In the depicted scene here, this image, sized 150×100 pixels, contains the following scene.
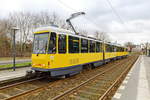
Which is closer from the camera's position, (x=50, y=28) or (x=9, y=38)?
(x=50, y=28)

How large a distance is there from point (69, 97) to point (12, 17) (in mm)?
34650

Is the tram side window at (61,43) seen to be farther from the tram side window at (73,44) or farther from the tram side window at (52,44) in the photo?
the tram side window at (73,44)

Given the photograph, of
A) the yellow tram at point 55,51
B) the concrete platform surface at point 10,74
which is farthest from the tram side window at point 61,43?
the concrete platform surface at point 10,74

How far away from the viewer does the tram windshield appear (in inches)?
271

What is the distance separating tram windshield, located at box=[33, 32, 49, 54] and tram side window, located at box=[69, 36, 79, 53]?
5.42 ft

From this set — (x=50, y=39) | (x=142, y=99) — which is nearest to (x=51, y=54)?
(x=50, y=39)

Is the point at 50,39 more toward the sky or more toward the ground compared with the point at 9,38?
more toward the ground

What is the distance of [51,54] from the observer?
671cm

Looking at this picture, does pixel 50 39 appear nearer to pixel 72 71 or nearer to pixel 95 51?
pixel 72 71

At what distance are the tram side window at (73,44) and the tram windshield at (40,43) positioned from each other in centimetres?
165

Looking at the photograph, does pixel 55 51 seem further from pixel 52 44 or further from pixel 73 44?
pixel 73 44

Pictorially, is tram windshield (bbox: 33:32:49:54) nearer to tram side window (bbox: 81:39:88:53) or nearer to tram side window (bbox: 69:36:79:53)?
tram side window (bbox: 69:36:79:53)

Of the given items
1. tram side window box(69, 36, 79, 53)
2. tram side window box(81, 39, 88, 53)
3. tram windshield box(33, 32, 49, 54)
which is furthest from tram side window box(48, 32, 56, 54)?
tram side window box(81, 39, 88, 53)

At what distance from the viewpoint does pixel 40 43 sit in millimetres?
7133
